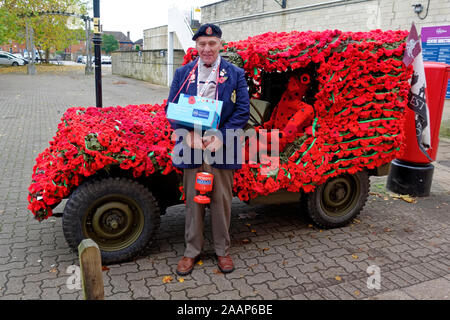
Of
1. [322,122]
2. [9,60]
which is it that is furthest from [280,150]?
[9,60]

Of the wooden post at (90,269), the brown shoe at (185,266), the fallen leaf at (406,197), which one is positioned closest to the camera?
the wooden post at (90,269)

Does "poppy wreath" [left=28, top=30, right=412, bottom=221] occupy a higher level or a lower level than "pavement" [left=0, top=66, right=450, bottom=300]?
higher

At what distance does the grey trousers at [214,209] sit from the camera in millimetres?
3328

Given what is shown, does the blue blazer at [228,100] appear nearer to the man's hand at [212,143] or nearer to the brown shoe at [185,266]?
the man's hand at [212,143]

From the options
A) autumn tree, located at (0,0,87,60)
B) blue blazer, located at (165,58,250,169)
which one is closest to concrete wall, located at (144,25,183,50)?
autumn tree, located at (0,0,87,60)

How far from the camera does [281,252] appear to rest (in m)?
3.90

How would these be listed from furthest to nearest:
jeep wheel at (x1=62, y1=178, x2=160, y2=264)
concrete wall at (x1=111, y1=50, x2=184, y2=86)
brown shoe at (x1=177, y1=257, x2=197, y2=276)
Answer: concrete wall at (x1=111, y1=50, x2=184, y2=86), brown shoe at (x1=177, y1=257, x2=197, y2=276), jeep wheel at (x1=62, y1=178, x2=160, y2=264)

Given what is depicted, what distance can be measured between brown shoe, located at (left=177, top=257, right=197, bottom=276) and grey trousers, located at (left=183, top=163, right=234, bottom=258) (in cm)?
4

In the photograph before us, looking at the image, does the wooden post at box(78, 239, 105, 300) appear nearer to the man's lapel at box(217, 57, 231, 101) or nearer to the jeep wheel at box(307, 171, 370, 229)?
the man's lapel at box(217, 57, 231, 101)

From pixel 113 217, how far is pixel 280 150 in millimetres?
1931

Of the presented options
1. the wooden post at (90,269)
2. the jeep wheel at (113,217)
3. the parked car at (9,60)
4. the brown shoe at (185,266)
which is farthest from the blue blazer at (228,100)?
the parked car at (9,60)

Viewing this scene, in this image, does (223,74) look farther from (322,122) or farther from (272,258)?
(272,258)

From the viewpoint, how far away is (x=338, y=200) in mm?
4480

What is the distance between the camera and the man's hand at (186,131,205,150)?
10.3ft
